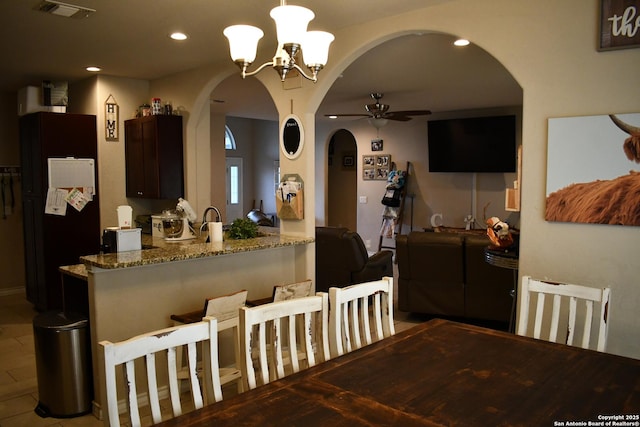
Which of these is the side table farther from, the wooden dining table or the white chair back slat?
the white chair back slat

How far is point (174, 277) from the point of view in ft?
10.8

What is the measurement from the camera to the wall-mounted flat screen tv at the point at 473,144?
7684mm

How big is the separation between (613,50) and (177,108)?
4.07m

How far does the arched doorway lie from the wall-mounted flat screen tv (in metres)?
2.74

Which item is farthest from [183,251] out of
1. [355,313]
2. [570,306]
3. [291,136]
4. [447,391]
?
[570,306]

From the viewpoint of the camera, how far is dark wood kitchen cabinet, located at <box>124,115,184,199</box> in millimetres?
4965

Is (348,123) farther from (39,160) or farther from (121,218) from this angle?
(121,218)

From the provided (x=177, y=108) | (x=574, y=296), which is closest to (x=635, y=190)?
(x=574, y=296)

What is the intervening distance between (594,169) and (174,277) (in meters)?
2.65

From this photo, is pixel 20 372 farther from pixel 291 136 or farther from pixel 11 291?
pixel 11 291

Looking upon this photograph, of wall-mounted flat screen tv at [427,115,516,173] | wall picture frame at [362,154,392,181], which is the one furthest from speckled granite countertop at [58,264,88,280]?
wall picture frame at [362,154,392,181]

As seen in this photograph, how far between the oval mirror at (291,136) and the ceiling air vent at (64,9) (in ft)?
5.24

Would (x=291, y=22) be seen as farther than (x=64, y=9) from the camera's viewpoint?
No

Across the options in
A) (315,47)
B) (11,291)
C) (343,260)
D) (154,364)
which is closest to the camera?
(154,364)
